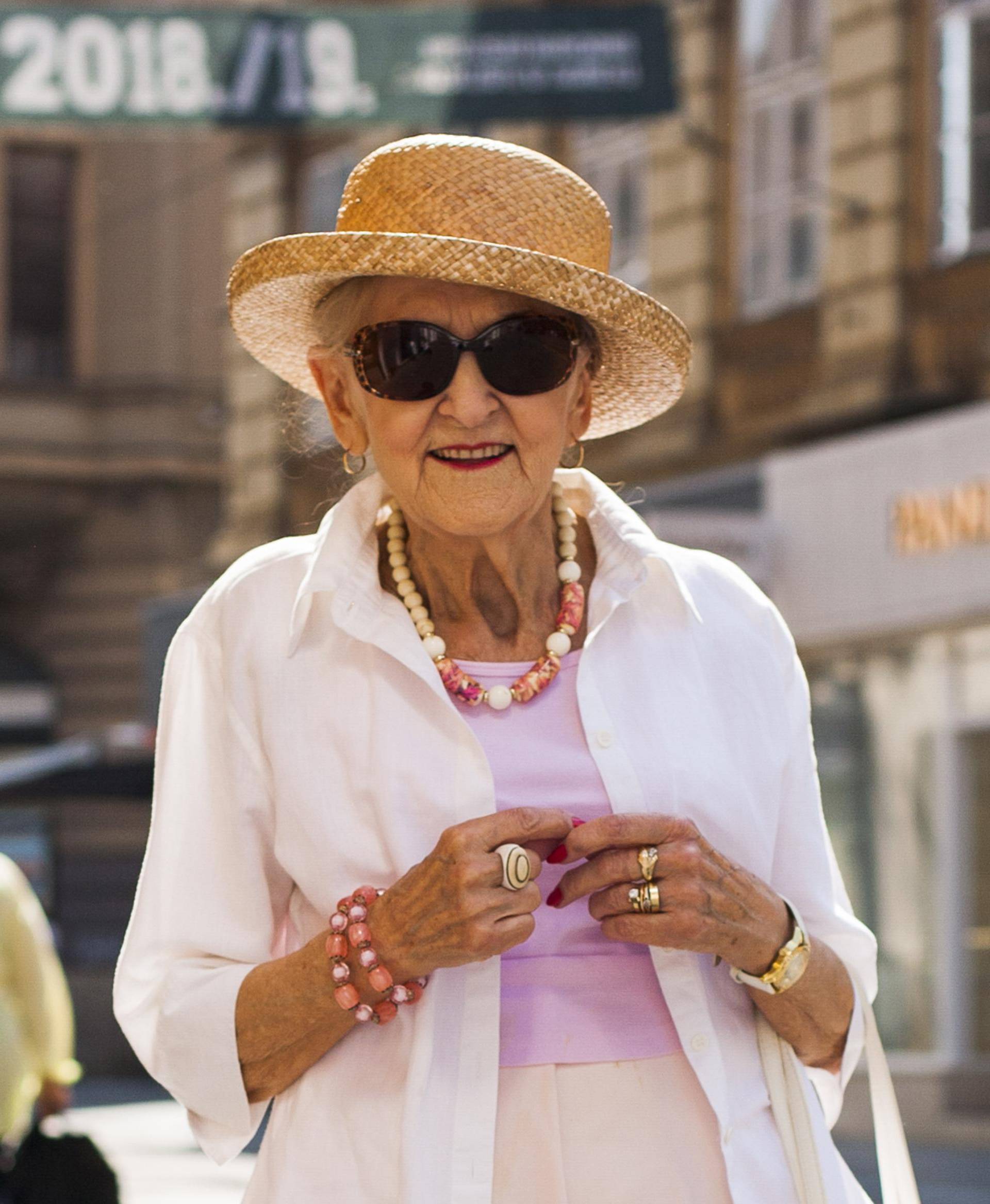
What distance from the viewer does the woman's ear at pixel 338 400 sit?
2.77 meters

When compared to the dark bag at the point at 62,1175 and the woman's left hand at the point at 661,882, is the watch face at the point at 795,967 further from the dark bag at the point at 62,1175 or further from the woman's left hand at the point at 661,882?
the dark bag at the point at 62,1175

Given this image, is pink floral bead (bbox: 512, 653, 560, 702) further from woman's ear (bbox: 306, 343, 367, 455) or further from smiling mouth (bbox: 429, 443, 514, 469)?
woman's ear (bbox: 306, 343, 367, 455)

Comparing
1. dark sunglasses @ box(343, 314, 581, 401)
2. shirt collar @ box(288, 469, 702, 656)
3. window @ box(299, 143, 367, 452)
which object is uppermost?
window @ box(299, 143, 367, 452)

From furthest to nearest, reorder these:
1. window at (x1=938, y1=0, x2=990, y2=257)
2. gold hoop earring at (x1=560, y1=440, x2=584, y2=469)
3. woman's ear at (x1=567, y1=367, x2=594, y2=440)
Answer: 1. window at (x1=938, y1=0, x2=990, y2=257)
2. gold hoop earring at (x1=560, y1=440, x2=584, y2=469)
3. woman's ear at (x1=567, y1=367, x2=594, y2=440)

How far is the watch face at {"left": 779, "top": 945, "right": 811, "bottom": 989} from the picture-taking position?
252cm

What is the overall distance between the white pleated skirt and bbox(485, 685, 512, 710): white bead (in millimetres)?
395

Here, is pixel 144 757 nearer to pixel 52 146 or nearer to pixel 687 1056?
pixel 52 146

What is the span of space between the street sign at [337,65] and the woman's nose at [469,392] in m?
8.10

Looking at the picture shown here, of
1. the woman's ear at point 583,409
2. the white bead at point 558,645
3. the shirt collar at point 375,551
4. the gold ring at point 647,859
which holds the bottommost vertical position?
the gold ring at point 647,859

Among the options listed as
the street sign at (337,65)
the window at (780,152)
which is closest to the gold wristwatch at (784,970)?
the street sign at (337,65)

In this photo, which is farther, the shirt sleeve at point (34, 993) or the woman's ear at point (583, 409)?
the shirt sleeve at point (34, 993)

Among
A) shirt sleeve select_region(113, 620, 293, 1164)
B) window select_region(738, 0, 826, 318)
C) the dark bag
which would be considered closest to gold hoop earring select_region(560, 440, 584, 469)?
shirt sleeve select_region(113, 620, 293, 1164)

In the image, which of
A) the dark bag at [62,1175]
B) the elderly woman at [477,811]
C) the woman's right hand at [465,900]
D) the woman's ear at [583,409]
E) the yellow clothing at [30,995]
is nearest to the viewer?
the woman's right hand at [465,900]

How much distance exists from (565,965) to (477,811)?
19 centimetres
